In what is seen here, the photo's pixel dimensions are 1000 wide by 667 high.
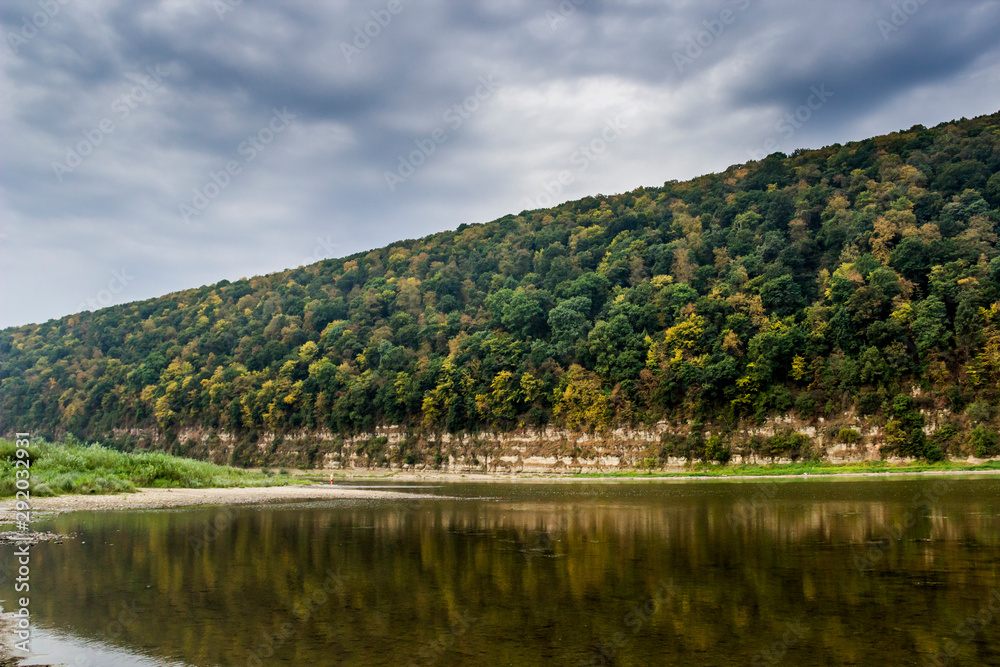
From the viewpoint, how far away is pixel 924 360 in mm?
59625

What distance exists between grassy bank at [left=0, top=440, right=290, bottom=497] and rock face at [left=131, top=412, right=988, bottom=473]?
40.5 m

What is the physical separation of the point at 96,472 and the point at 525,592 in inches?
1166

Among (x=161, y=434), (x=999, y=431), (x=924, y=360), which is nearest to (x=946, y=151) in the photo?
(x=924, y=360)

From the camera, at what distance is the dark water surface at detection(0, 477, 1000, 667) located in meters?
8.64

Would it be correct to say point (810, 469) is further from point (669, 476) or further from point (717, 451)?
point (669, 476)

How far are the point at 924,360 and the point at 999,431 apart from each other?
910 cm

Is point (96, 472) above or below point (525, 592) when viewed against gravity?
above

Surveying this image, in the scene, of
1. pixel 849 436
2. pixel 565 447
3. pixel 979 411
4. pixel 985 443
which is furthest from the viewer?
pixel 565 447

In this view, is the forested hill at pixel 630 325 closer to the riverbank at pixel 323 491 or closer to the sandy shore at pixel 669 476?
the sandy shore at pixel 669 476

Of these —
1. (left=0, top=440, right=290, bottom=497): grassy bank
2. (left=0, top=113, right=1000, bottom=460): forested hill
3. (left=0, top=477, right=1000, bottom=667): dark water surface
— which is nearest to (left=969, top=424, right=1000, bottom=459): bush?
(left=0, top=113, right=1000, bottom=460): forested hill

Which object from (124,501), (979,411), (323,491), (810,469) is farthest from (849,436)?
(124,501)

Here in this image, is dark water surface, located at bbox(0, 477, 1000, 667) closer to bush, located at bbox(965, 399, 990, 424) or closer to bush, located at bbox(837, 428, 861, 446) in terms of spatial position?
bush, located at bbox(965, 399, 990, 424)

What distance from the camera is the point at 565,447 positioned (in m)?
76.1

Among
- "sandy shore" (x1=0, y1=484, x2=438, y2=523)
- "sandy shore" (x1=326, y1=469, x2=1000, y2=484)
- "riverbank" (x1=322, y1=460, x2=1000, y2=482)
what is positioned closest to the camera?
"sandy shore" (x1=0, y1=484, x2=438, y2=523)
